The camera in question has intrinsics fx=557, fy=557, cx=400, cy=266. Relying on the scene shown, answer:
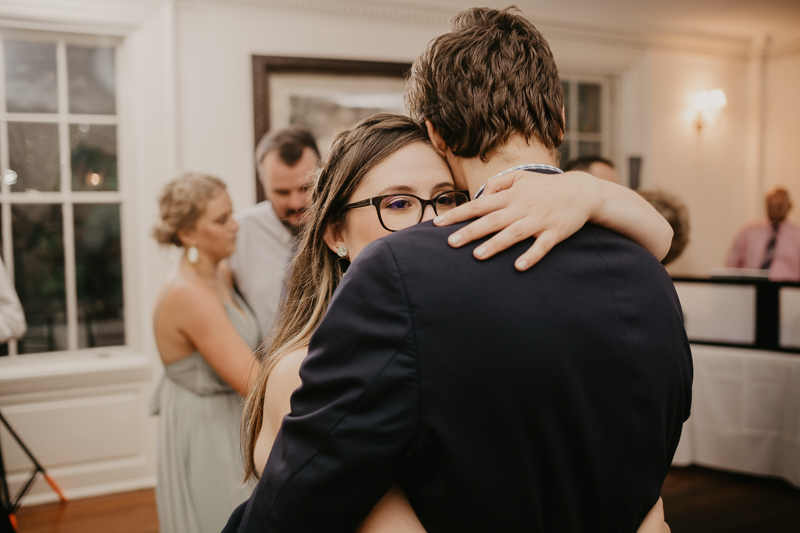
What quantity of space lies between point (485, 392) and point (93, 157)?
12.7ft

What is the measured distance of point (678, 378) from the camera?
755 mm

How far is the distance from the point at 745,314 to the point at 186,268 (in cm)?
310

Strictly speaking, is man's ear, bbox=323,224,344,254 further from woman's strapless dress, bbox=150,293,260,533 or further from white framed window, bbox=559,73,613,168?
white framed window, bbox=559,73,613,168

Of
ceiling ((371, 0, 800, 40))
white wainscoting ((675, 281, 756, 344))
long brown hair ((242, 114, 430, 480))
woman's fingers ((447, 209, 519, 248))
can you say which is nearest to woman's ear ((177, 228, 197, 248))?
long brown hair ((242, 114, 430, 480))

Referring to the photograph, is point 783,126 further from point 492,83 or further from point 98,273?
point 98,273

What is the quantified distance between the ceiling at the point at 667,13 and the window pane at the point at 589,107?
54 centimetres

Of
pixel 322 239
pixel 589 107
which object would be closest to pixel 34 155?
pixel 322 239

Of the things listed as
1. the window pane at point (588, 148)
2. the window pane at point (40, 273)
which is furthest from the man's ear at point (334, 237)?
the window pane at point (588, 148)

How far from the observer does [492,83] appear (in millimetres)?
797

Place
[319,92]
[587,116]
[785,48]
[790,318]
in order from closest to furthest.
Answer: [790,318], [319,92], [587,116], [785,48]

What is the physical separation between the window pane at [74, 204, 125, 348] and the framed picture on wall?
40.5 inches

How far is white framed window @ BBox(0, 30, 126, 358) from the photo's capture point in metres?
3.53

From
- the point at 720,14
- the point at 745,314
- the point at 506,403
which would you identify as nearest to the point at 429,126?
the point at 506,403

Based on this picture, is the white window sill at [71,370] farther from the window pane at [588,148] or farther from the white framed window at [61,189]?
the window pane at [588,148]
